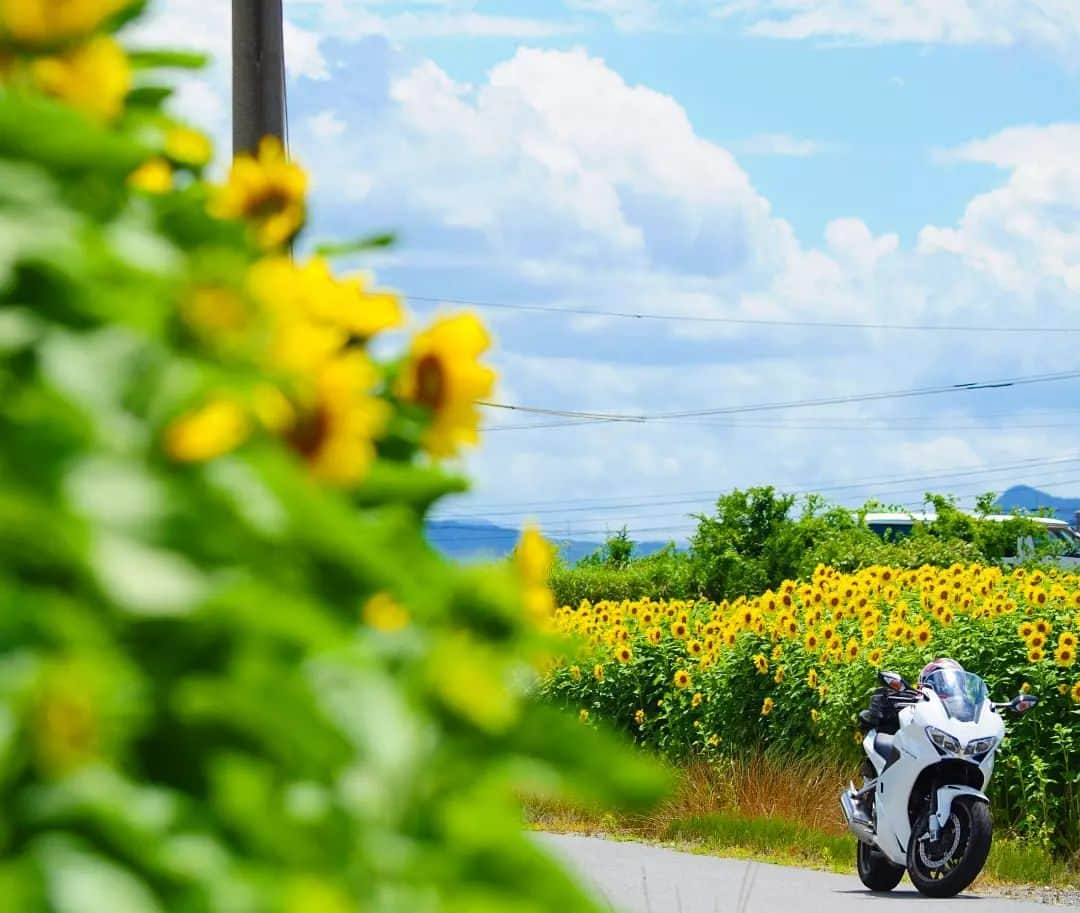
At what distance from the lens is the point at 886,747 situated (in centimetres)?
878

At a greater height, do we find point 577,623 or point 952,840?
point 577,623

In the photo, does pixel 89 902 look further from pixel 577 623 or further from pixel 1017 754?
pixel 577 623

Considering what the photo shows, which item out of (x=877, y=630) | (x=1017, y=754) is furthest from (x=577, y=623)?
(x=1017, y=754)

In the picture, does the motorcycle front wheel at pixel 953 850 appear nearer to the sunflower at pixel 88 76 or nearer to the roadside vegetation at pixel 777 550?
the sunflower at pixel 88 76

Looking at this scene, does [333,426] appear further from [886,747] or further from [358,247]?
[886,747]

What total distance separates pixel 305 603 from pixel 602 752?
34 centimetres

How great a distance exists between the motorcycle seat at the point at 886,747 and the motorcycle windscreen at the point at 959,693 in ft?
1.16

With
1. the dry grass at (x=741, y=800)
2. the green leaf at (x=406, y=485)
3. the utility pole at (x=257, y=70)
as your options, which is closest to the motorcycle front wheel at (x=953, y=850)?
the dry grass at (x=741, y=800)

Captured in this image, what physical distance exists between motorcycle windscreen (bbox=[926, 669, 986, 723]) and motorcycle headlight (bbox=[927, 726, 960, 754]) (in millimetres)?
138

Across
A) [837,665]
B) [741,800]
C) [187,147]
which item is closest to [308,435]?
[187,147]

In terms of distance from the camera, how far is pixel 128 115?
1.79 m

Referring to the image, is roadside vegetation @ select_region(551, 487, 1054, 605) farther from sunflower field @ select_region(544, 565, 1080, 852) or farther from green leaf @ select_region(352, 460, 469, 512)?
green leaf @ select_region(352, 460, 469, 512)

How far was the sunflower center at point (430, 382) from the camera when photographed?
1736mm

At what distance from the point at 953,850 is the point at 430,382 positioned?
7496mm
